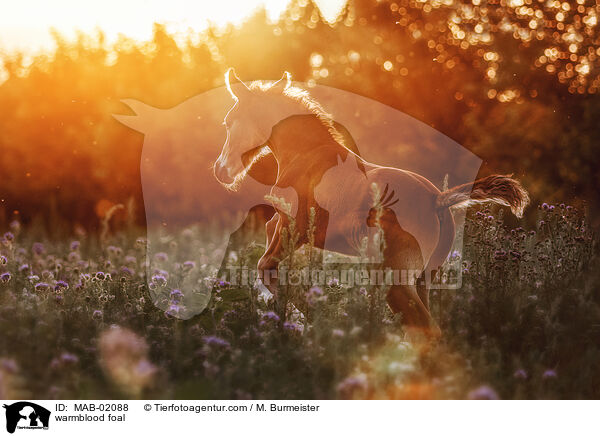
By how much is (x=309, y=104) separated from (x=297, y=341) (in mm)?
2065

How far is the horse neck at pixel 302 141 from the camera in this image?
4426 mm

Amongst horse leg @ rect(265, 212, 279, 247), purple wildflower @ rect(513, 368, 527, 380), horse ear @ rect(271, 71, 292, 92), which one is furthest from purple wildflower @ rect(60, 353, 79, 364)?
purple wildflower @ rect(513, 368, 527, 380)

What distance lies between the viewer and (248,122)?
15.1 feet

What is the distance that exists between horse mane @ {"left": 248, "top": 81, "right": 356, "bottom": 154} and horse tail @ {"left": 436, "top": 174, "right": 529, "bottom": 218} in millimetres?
930

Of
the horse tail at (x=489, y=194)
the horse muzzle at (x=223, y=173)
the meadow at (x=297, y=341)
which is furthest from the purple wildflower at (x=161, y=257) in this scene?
the horse tail at (x=489, y=194)

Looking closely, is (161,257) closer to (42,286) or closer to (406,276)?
(42,286)

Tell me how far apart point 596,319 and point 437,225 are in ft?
5.80

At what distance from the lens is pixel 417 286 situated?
4.27m

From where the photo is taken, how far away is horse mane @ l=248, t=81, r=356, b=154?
450 cm

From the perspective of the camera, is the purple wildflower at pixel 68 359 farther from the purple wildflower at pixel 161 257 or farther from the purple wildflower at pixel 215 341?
the purple wildflower at pixel 161 257

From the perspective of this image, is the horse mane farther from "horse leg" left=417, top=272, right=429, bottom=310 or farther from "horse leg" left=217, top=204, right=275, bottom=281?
"horse leg" left=217, top=204, right=275, bottom=281

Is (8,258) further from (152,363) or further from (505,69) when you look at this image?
(505,69)

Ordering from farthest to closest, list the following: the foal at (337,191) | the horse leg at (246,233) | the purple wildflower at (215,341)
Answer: the horse leg at (246,233) < the foal at (337,191) < the purple wildflower at (215,341)

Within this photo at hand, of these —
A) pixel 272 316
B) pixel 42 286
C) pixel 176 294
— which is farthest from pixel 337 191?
pixel 42 286
